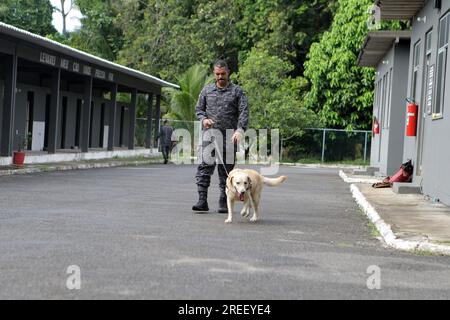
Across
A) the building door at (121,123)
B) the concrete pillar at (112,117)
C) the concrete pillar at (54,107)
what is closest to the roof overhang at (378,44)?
the concrete pillar at (54,107)

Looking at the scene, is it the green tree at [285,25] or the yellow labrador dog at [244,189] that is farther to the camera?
the green tree at [285,25]

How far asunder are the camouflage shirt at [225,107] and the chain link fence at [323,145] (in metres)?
31.2

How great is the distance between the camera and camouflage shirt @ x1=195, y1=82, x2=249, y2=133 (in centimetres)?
1259

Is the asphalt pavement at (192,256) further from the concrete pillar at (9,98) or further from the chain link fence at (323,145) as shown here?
the chain link fence at (323,145)

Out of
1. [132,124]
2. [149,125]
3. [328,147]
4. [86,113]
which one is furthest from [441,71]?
[328,147]

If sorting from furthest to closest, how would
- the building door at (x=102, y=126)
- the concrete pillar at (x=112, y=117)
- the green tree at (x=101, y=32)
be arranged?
the green tree at (x=101, y=32)
the building door at (x=102, y=126)
the concrete pillar at (x=112, y=117)

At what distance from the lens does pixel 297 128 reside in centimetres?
4419

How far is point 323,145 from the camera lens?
4491 centimetres

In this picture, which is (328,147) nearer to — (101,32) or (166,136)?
(166,136)

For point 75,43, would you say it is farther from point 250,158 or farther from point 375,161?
point 375,161

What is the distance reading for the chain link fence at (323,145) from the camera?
4416cm

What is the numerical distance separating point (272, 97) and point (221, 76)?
108ft

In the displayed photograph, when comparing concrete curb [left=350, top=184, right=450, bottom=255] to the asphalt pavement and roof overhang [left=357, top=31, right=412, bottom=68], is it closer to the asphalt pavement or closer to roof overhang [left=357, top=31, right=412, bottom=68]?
the asphalt pavement
